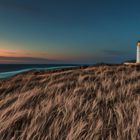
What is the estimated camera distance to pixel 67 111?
2422 millimetres

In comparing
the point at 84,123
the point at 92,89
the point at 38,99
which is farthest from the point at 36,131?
the point at 92,89

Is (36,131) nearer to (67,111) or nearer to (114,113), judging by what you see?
(67,111)

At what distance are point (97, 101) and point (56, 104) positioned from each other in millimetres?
626

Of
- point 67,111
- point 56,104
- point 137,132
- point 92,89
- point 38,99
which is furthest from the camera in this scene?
point 92,89

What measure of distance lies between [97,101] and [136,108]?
1.90ft

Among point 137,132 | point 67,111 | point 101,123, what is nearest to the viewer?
point 137,132

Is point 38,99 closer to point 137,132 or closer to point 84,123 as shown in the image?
point 84,123

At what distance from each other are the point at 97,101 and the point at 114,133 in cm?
93

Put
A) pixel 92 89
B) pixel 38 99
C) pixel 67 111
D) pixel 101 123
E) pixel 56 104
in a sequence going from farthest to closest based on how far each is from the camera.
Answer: pixel 92 89
pixel 38 99
pixel 56 104
pixel 67 111
pixel 101 123

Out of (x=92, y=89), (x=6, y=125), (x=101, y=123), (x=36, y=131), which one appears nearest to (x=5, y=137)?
(x=6, y=125)

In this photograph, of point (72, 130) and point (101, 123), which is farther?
point (101, 123)

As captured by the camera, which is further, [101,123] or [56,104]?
[56,104]

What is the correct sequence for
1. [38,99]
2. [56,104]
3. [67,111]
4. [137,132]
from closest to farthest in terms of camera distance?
Answer: [137,132]
[67,111]
[56,104]
[38,99]

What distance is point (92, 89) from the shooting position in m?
3.82
